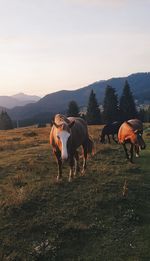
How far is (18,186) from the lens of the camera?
57.9 feet

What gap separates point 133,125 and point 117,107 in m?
65.4

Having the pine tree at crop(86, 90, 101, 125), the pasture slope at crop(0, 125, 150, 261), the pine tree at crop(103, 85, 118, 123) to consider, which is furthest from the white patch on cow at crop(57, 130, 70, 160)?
the pine tree at crop(86, 90, 101, 125)

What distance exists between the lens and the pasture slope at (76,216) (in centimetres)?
1057

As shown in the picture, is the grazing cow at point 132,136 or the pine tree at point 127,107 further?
the pine tree at point 127,107

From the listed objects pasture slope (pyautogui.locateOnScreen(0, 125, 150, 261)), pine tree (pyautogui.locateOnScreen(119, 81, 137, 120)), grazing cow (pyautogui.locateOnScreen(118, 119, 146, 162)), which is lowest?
pasture slope (pyautogui.locateOnScreen(0, 125, 150, 261))

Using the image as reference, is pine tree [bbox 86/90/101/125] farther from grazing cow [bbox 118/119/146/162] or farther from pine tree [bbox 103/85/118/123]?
grazing cow [bbox 118/119/146/162]

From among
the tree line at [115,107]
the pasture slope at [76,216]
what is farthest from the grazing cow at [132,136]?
the tree line at [115,107]

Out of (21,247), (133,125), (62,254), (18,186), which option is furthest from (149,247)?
(133,125)

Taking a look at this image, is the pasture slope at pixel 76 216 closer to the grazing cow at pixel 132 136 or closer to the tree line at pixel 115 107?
the grazing cow at pixel 132 136

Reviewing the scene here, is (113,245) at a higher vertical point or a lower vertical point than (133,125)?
lower

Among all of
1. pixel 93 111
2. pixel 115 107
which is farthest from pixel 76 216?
pixel 93 111

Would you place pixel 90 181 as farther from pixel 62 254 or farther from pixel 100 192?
pixel 62 254

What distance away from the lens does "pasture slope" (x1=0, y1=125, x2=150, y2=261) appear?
10570 millimetres

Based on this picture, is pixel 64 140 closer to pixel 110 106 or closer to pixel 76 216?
pixel 76 216
